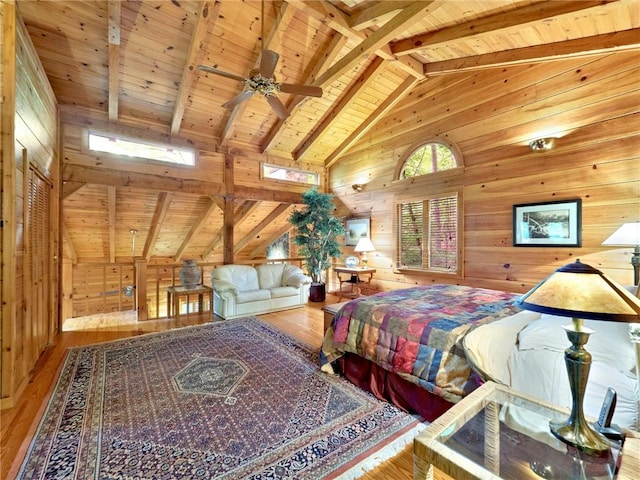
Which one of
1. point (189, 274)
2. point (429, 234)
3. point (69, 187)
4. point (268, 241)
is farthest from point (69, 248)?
point (429, 234)

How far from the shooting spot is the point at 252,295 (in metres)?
4.72

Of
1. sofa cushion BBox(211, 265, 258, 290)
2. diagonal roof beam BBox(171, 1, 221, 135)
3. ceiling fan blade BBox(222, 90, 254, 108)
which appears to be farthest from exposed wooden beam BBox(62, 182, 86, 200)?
ceiling fan blade BBox(222, 90, 254, 108)

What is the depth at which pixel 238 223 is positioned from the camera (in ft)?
22.7

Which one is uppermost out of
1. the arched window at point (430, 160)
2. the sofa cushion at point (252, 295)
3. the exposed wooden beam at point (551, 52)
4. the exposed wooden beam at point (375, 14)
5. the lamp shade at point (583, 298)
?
the exposed wooden beam at point (375, 14)

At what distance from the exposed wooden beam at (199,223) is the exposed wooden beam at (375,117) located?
2.81m

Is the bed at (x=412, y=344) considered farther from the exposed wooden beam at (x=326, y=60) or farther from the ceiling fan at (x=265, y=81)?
the exposed wooden beam at (x=326, y=60)

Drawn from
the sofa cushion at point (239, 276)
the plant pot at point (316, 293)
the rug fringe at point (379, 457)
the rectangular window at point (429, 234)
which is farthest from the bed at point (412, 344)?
the plant pot at point (316, 293)

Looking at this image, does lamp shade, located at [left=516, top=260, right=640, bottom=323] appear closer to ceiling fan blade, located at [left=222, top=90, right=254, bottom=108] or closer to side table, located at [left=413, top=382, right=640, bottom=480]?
side table, located at [left=413, top=382, right=640, bottom=480]

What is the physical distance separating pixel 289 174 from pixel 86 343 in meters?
4.47

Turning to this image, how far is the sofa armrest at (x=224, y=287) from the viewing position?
4562 mm

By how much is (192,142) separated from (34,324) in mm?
3433

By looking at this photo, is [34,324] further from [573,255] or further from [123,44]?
[573,255]

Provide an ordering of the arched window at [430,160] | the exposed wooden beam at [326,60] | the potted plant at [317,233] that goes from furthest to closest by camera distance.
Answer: the potted plant at [317,233] < the arched window at [430,160] < the exposed wooden beam at [326,60]

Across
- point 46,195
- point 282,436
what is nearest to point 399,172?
point 282,436
